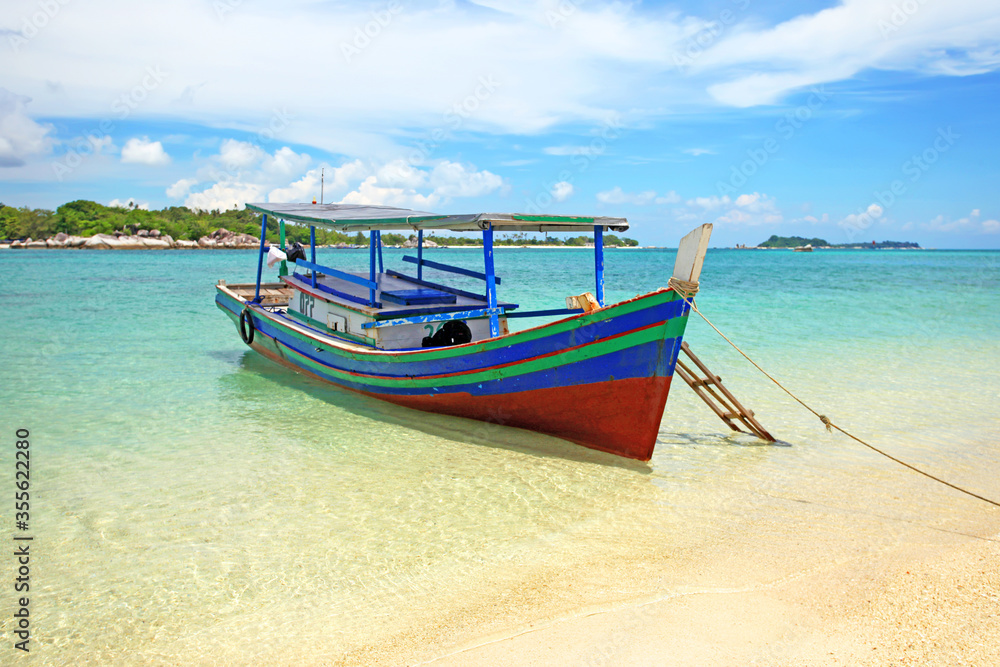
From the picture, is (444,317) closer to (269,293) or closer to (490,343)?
(490,343)

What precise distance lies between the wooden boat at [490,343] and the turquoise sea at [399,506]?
341mm

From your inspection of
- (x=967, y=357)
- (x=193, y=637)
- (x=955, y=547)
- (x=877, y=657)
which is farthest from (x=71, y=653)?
(x=967, y=357)

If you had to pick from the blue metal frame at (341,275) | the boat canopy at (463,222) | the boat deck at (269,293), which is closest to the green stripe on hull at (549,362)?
the blue metal frame at (341,275)

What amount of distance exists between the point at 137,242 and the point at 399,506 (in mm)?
93623

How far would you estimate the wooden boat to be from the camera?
5.87 metres

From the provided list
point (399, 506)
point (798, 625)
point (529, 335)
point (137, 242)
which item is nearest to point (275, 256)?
point (529, 335)

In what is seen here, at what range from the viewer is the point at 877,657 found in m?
3.19

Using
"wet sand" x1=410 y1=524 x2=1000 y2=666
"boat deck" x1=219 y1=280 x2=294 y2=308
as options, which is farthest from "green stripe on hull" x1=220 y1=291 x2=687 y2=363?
"boat deck" x1=219 y1=280 x2=294 y2=308

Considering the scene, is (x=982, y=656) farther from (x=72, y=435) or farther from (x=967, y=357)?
(x=967, y=357)

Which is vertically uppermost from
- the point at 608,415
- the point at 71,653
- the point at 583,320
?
the point at 583,320

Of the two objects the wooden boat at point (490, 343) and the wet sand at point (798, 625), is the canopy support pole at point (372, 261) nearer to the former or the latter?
the wooden boat at point (490, 343)

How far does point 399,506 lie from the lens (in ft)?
17.6

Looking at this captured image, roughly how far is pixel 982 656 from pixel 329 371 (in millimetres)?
8146

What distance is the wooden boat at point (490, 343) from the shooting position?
5871mm
